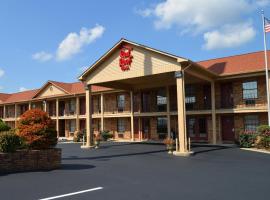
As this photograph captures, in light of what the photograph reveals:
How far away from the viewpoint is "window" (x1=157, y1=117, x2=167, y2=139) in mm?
31059

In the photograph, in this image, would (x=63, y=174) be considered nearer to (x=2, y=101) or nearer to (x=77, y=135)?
A: (x=77, y=135)

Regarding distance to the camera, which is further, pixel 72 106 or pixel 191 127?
pixel 72 106

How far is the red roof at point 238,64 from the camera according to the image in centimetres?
2402

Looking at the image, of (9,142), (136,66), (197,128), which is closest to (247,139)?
(197,128)

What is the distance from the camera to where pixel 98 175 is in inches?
472

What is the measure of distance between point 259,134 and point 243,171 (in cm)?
952

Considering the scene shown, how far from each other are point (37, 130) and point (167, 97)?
16.7m

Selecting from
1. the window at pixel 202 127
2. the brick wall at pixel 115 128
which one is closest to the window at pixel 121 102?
the brick wall at pixel 115 128

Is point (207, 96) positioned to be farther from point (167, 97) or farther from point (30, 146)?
point (30, 146)

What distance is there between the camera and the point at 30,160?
13172 mm

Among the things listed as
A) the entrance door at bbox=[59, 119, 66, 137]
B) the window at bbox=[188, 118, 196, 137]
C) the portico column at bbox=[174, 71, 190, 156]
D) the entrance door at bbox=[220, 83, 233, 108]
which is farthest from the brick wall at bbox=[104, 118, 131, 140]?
the portico column at bbox=[174, 71, 190, 156]

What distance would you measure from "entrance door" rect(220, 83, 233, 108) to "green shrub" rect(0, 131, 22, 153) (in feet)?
59.6

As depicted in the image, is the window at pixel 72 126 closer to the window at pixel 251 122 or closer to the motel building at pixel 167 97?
the motel building at pixel 167 97

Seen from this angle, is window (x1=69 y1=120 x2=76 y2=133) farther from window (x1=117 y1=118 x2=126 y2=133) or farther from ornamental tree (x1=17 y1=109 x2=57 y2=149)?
ornamental tree (x1=17 y1=109 x2=57 y2=149)
